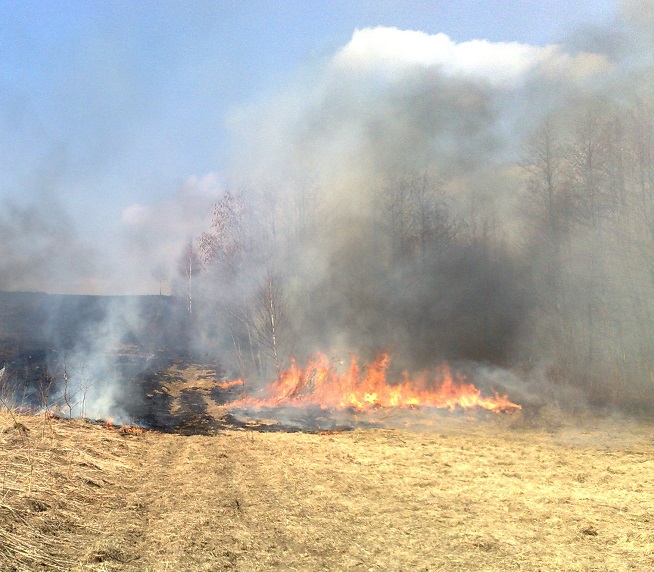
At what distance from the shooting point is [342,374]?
18953 mm

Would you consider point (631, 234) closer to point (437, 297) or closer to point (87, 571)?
point (437, 297)

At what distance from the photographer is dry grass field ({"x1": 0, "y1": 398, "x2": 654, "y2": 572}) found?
16.0 ft

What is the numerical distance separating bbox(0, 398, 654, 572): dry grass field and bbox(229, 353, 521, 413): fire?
16.9ft

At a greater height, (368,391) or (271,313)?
(271,313)

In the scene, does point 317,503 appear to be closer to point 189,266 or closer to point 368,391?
point 368,391

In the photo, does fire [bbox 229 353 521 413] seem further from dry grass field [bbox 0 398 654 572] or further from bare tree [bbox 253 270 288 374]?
dry grass field [bbox 0 398 654 572]

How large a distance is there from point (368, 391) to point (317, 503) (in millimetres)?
11339

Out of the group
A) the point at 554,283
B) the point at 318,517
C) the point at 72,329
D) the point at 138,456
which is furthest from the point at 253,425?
the point at 72,329

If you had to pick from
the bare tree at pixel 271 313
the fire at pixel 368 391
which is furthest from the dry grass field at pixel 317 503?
the bare tree at pixel 271 313

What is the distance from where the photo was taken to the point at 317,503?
676 centimetres

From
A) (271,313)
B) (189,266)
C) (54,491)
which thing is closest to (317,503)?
(54,491)

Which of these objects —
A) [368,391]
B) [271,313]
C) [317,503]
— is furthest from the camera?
[271,313]

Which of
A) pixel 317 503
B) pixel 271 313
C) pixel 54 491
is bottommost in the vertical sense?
pixel 317 503

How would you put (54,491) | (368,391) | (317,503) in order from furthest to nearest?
1. (368,391)
2. (317,503)
3. (54,491)
